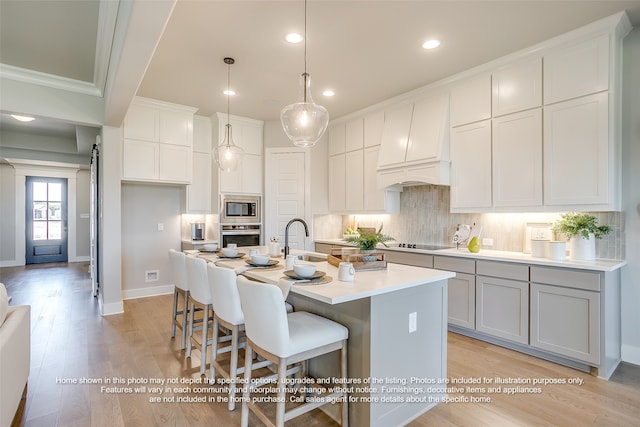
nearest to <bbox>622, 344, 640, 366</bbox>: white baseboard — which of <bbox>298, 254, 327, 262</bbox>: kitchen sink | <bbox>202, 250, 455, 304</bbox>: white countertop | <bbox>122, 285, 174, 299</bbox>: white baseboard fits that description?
<bbox>202, 250, 455, 304</bbox>: white countertop

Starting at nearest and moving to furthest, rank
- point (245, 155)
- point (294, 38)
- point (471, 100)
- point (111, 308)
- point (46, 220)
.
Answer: point (294, 38), point (471, 100), point (111, 308), point (245, 155), point (46, 220)

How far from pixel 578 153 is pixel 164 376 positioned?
3870mm

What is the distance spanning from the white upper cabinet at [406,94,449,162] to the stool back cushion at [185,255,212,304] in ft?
8.99

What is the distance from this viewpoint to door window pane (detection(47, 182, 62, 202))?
328 inches

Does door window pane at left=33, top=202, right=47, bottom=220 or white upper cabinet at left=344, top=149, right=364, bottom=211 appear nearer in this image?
white upper cabinet at left=344, top=149, right=364, bottom=211

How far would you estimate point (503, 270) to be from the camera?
3.06 metres

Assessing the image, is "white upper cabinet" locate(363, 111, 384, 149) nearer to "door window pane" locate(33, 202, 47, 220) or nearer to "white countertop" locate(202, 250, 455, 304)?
"white countertop" locate(202, 250, 455, 304)

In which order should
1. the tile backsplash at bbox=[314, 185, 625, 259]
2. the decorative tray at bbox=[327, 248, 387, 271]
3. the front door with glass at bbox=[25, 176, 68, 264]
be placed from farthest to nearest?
1. the front door with glass at bbox=[25, 176, 68, 264]
2. the tile backsplash at bbox=[314, 185, 625, 259]
3. the decorative tray at bbox=[327, 248, 387, 271]

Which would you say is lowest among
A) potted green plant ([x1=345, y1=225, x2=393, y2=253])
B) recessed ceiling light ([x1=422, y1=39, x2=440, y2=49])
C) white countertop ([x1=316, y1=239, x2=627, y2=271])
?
white countertop ([x1=316, y1=239, x2=627, y2=271])

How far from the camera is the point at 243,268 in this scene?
238 cm

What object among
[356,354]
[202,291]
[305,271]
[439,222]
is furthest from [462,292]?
[202,291]

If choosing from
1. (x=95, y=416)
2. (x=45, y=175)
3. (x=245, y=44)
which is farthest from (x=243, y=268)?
(x=45, y=175)

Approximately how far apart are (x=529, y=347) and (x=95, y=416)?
340cm

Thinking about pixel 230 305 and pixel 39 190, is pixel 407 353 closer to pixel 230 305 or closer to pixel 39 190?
pixel 230 305
